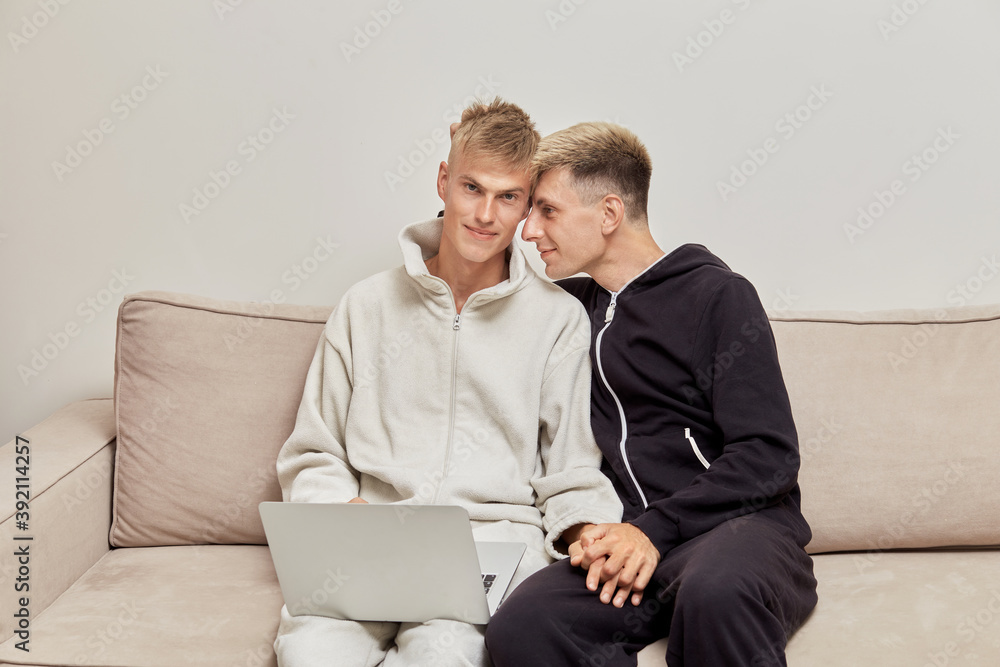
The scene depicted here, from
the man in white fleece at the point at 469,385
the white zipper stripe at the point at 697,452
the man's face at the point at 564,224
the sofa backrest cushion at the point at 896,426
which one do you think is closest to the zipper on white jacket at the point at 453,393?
the man in white fleece at the point at 469,385

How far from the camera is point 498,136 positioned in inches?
64.6

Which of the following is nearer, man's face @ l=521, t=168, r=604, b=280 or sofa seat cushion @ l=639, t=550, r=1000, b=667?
sofa seat cushion @ l=639, t=550, r=1000, b=667

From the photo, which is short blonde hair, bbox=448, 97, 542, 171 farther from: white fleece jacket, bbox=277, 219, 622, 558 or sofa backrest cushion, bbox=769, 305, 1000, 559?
sofa backrest cushion, bbox=769, 305, 1000, 559

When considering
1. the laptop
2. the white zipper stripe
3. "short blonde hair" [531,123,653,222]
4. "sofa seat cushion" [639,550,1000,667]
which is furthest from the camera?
"short blonde hair" [531,123,653,222]

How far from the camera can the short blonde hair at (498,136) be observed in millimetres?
Result: 1636

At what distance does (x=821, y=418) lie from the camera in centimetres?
175

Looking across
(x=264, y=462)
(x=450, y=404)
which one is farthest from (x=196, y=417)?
(x=450, y=404)

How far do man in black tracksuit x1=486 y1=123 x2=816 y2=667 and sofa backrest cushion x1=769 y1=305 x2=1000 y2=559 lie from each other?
21 cm

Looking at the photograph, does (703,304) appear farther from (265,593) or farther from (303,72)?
(303,72)

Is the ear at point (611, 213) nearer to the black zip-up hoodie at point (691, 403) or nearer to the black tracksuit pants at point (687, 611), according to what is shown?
the black zip-up hoodie at point (691, 403)

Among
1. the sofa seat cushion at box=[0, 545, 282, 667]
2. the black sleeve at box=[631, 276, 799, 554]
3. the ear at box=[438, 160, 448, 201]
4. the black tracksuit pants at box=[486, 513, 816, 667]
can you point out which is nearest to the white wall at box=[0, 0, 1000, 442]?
the ear at box=[438, 160, 448, 201]

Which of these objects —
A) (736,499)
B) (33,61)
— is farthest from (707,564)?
(33,61)

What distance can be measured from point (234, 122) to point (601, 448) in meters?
1.21

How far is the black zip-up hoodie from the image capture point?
1450mm
